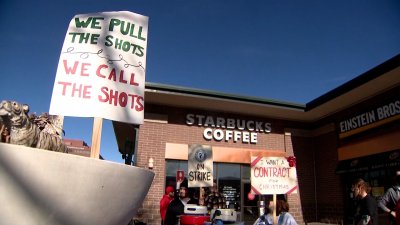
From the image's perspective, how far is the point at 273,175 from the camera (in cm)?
761

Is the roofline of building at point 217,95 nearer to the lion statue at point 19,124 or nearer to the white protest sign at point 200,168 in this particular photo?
the white protest sign at point 200,168

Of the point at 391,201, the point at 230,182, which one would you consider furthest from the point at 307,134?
the point at 391,201

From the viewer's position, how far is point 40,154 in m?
1.99

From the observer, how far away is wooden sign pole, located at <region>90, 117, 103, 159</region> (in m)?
2.73

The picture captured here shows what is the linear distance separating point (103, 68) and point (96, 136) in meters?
0.59

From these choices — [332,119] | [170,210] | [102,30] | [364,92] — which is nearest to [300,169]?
[332,119]

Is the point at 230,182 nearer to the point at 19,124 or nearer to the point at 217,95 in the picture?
the point at 217,95

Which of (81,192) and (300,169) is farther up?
(300,169)

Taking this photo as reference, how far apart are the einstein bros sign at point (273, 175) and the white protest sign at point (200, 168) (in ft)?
10.7

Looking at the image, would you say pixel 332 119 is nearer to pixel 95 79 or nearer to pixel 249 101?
pixel 249 101

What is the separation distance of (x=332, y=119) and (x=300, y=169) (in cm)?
277

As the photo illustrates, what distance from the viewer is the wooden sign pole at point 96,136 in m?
2.73

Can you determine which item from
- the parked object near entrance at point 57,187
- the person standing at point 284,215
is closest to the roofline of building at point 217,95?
the person standing at point 284,215

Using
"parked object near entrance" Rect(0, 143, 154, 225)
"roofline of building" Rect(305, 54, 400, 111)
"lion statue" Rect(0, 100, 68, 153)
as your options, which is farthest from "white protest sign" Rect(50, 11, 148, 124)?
"roofline of building" Rect(305, 54, 400, 111)
